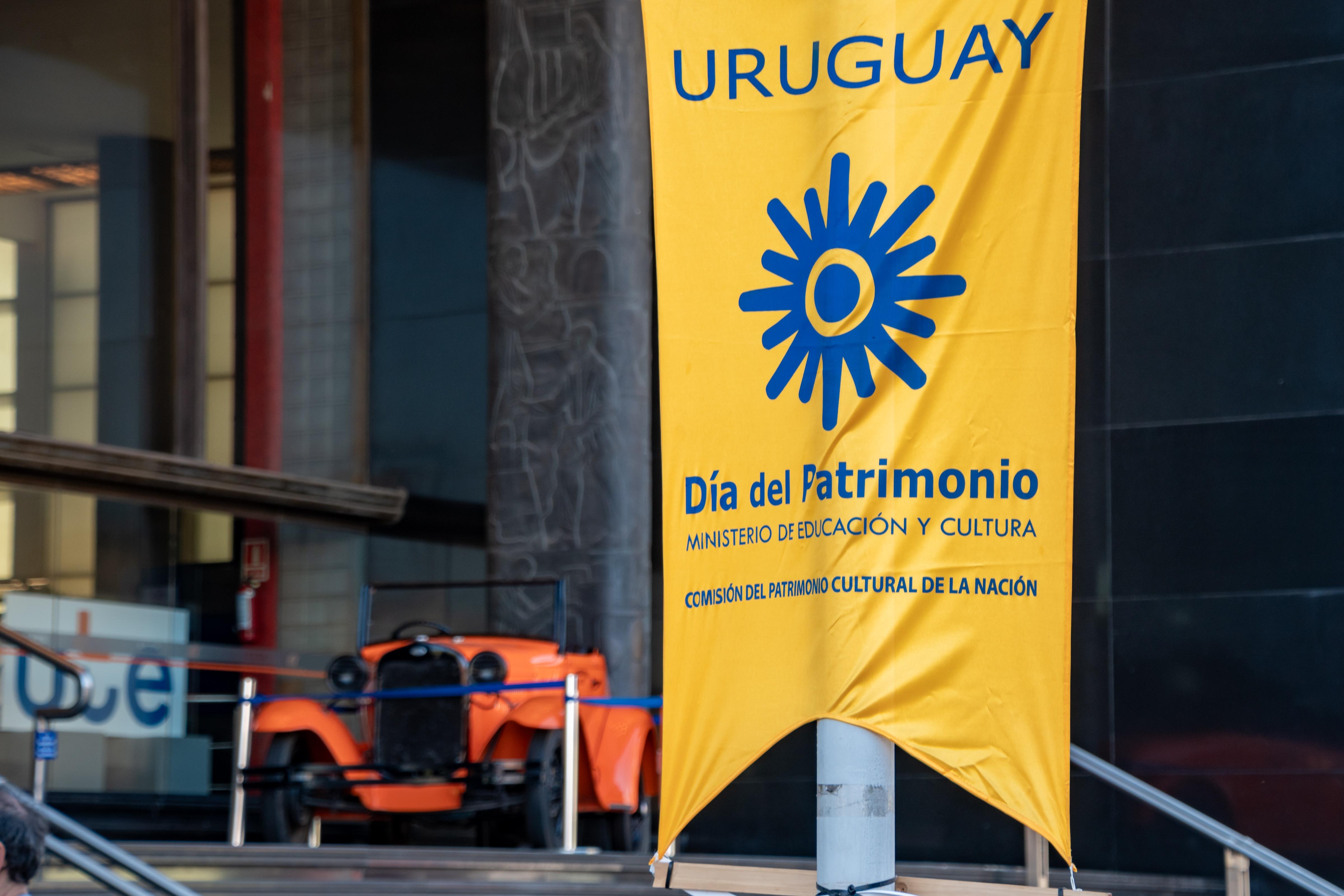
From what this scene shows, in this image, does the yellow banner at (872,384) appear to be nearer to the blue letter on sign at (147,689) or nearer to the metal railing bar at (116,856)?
the metal railing bar at (116,856)

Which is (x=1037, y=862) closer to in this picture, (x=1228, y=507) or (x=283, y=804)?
(x=1228, y=507)

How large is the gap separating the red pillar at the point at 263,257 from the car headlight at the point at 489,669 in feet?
13.2

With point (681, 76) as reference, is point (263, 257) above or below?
above

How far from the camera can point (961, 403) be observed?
14.1ft

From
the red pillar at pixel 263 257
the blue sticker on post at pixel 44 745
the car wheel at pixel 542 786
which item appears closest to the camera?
the blue sticker on post at pixel 44 745

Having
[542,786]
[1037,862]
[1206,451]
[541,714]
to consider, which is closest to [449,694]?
[541,714]

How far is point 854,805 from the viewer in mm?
4465

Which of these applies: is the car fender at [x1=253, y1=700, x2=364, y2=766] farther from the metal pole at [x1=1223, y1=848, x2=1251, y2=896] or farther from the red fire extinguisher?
the metal pole at [x1=1223, y1=848, x2=1251, y2=896]

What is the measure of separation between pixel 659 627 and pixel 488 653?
8.24 feet

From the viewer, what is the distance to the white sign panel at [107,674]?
36.7 feet

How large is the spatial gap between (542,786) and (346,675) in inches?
51.8

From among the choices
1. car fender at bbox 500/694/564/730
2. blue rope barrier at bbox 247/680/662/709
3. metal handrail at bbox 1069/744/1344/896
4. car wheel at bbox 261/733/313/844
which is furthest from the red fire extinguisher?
metal handrail at bbox 1069/744/1344/896

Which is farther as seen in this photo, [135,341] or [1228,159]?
[135,341]

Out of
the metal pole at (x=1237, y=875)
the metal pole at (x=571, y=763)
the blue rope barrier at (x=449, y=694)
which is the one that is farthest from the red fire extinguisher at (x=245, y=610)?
the metal pole at (x=1237, y=875)
